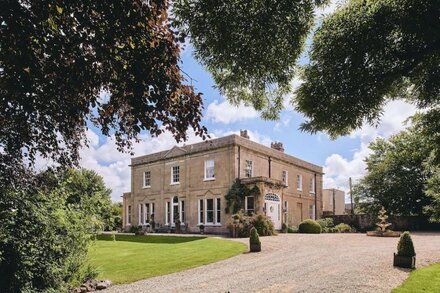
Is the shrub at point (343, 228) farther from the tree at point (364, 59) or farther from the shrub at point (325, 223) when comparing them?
the tree at point (364, 59)

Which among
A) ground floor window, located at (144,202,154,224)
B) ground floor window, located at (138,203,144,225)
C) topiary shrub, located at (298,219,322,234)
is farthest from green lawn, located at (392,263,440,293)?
ground floor window, located at (138,203,144,225)

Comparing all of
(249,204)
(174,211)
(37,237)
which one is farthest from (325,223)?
(37,237)

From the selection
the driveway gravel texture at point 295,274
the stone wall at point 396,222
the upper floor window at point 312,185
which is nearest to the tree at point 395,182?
the stone wall at point 396,222

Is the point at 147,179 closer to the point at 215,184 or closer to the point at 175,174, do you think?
the point at 175,174

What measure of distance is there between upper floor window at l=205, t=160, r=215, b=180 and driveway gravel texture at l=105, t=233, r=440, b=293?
1374cm

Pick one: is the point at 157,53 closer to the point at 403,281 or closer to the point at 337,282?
the point at 337,282

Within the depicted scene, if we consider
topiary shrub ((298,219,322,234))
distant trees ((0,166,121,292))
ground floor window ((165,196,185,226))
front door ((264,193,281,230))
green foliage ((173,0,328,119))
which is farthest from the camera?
ground floor window ((165,196,185,226))

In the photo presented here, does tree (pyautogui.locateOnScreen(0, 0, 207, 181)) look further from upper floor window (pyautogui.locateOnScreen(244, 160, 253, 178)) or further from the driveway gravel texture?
upper floor window (pyautogui.locateOnScreen(244, 160, 253, 178))

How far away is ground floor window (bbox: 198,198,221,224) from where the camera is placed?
29.2 m

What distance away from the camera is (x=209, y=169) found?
30.0 metres

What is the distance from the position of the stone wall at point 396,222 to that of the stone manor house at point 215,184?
13.5 ft

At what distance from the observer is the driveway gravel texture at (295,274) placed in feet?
33.4

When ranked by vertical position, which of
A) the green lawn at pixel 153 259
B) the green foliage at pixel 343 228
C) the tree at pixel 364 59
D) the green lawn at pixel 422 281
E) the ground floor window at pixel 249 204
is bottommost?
the green foliage at pixel 343 228

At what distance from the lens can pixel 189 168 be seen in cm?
3152
